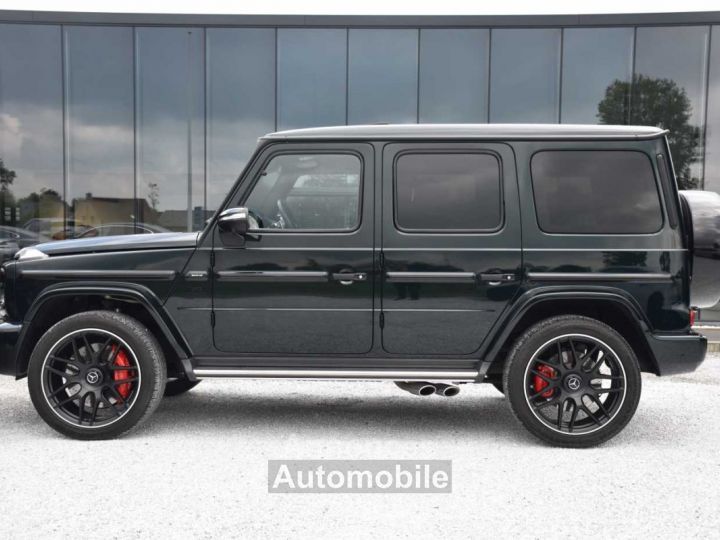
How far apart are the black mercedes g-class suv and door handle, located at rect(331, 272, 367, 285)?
0.02 metres

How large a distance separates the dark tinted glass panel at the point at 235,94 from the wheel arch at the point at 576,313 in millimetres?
10474

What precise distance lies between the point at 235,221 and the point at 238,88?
10513 mm

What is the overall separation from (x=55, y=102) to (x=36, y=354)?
11.5 meters

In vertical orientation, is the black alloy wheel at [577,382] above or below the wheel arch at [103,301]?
below

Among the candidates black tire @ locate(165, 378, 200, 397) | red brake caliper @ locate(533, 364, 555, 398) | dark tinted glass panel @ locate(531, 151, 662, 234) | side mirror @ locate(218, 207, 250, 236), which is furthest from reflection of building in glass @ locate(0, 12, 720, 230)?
red brake caliper @ locate(533, 364, 555, 398)

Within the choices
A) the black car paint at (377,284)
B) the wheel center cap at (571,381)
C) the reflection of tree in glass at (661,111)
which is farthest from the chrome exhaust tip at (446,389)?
the reflection of tree in glass at (661,111)

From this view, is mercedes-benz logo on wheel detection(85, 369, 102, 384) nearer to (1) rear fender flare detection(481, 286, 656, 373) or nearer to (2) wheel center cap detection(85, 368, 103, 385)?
(2) wheel center cap detection(85, 368, 103, 385)

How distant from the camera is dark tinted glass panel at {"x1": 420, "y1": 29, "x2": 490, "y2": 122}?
525 inches

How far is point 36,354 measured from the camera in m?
4.05

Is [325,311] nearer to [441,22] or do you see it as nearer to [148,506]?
[148,506]

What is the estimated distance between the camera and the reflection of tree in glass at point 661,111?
12.9 meters

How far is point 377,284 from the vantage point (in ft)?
13.4

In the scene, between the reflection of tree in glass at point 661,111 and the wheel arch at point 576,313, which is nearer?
the wheel arch at point 576,313

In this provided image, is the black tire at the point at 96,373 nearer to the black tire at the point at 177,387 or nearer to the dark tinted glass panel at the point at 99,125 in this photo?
the black tire at the point at 177,387
